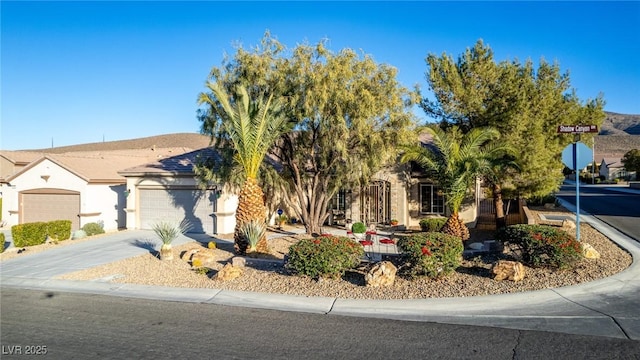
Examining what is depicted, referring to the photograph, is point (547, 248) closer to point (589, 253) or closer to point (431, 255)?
point (589, 253)

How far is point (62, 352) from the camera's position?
19.9ft

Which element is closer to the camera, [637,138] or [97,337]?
[97,337]

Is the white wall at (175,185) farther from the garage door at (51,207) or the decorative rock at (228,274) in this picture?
the decorative rock at (228,274)

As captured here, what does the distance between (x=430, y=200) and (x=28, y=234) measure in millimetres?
16695

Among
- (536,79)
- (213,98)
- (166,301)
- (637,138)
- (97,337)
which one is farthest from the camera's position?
(637,138)

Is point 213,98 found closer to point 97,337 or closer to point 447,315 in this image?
point 97,337

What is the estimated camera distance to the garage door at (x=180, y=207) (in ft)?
60.6

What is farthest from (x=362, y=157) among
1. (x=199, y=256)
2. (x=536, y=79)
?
(x=536, y=79)

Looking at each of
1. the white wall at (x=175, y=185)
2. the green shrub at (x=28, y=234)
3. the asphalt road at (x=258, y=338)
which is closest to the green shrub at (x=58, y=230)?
the green shrub at (x=28, y=234)

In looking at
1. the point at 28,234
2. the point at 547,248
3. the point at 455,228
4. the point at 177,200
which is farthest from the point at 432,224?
the point at 28,234

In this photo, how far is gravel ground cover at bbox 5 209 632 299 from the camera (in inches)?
344

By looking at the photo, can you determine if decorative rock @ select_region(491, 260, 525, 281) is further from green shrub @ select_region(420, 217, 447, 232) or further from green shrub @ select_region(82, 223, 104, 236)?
green shrub @ select_region(82, 223, 104, 236)

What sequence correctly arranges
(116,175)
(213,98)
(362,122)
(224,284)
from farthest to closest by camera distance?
(116,175) → (213,98) → (362,122) → (224,284)

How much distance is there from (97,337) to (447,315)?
5889 millimetres
